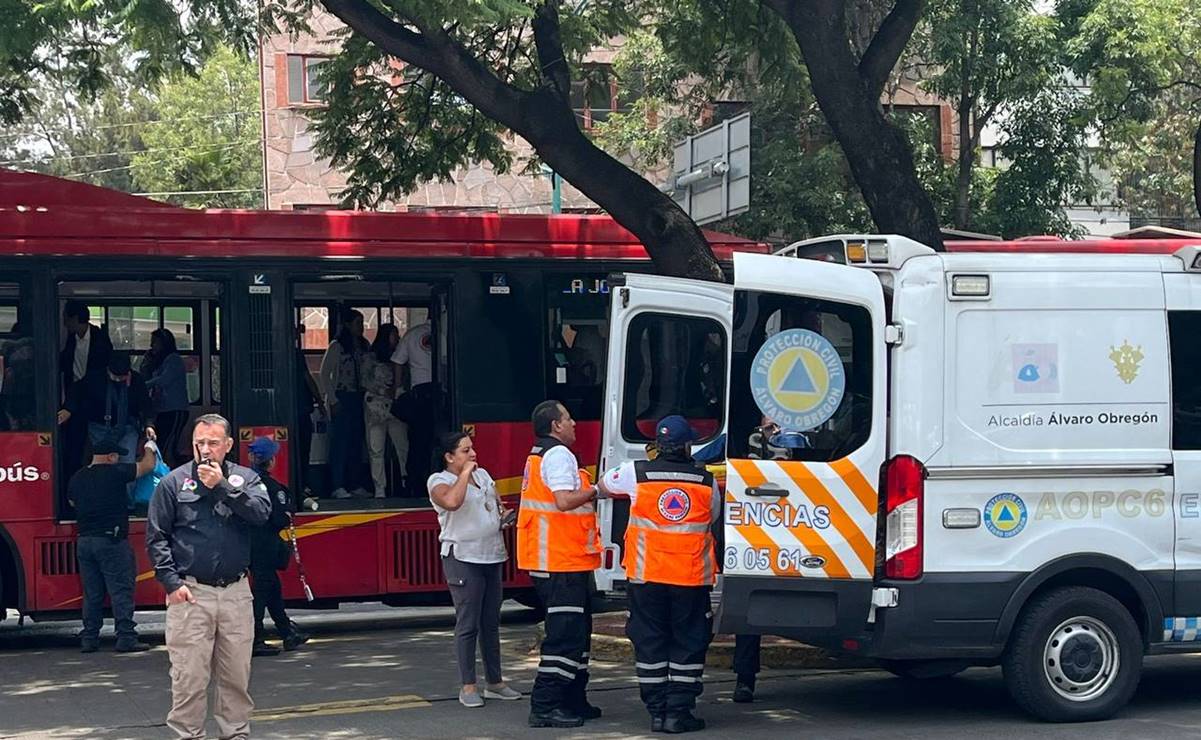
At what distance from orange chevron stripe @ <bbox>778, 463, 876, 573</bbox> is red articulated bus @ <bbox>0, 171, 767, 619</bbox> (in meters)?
2.82

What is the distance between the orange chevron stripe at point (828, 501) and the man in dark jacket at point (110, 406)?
18.5 ft

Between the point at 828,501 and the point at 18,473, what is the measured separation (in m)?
6.22

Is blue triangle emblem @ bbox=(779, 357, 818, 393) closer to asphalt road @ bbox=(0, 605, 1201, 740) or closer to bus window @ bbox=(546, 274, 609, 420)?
asphalt road @ bbox=(0, 605, 1201, 740)

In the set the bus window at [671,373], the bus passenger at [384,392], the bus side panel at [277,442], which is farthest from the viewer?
the bus passenger at [384,392]

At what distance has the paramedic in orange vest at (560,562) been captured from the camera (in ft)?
28.8

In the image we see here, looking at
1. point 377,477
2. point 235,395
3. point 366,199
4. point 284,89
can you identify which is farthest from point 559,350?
point 284,89

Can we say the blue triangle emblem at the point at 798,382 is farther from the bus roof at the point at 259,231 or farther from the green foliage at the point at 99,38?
the bus roof at the point at 259,231

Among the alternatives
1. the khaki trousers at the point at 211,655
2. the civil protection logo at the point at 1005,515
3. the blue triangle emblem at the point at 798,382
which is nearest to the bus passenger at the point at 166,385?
the khaki trousers at the point at 211,655

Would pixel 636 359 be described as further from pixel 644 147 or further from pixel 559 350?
pixel 644 147

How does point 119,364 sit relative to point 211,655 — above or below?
above

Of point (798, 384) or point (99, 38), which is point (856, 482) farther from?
point (99, 38)

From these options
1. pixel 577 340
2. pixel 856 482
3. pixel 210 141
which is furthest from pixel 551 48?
pixel 210 141

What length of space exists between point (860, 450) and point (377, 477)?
5.41 meters

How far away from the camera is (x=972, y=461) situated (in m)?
8.27
